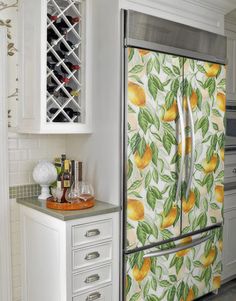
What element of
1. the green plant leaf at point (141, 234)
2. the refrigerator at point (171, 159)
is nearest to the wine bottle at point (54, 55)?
the refrigerator at point (171, 159)

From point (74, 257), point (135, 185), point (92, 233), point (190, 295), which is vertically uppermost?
point (135, 185)

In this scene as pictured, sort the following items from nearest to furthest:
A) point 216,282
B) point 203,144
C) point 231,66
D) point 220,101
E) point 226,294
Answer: point 203,144 → point 220,101 → point 216,282 → point 226,294 → point 231,66

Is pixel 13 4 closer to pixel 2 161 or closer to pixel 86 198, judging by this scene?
pixel 2 161

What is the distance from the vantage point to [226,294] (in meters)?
3.00

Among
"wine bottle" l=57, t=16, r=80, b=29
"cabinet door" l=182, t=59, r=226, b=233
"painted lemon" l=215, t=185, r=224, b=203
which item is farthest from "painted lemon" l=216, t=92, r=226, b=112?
"wine bottle" l=57, t=16, r=80, b=29

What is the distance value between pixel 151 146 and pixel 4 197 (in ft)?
3.37

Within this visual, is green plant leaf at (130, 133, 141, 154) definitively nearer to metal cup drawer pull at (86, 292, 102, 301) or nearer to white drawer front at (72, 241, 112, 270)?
white drawer front at (72, 241, 112, 270)

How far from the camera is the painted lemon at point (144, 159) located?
2232mm

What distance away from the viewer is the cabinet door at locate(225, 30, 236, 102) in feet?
10.2

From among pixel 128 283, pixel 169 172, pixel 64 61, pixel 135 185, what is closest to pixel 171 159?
pixel 169 172

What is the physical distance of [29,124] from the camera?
2.27 m

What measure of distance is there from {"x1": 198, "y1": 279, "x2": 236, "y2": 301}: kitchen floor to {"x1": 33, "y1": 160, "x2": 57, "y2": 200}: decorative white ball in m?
1.50

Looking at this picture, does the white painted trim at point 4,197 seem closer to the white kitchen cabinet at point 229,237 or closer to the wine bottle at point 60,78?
the wine bottle at point 60,78

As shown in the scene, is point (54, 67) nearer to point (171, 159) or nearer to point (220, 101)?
point (171, 159)
